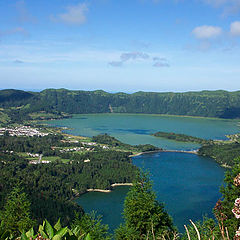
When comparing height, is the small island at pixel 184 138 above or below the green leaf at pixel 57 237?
below

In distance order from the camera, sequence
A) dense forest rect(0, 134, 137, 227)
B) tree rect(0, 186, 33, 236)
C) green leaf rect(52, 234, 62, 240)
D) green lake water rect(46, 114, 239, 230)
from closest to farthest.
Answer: green leaf rect(52, 234, 62, 240)
tree rect(0, 186, 33, 236)
dense forest rect(0, 134, 137, 227)
green lake water rect(46, 114, 239, 230)

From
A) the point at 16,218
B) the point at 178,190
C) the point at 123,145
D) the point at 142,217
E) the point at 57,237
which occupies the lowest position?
the point at 178,190

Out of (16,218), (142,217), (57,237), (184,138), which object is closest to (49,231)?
(57,237)

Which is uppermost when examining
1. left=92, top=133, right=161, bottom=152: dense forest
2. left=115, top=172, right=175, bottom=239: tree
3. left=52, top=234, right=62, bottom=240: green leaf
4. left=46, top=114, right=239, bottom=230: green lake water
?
left=52, top=234, right=62, bottom=240: green leaf

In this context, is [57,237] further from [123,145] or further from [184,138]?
[184,138]

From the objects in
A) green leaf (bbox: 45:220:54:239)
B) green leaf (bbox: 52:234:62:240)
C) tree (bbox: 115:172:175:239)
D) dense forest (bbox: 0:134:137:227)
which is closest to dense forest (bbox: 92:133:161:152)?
dense forest (bbox: 0:134:137:227)

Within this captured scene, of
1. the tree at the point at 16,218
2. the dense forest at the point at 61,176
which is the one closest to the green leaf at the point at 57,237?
the tree at the point at 16,218

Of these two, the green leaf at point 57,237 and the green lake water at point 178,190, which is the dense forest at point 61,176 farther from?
the green leaf at point 57,237

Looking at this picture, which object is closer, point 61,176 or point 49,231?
point 49,231

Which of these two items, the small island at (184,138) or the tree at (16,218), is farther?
the small island at (184,138)

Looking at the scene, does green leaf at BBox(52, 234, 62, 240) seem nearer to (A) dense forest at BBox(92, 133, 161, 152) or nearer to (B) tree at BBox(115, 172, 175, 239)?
(B) tree at BBox(115, 172, 175, 239)

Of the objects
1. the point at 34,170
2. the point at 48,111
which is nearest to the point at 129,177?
the point at 34,170
